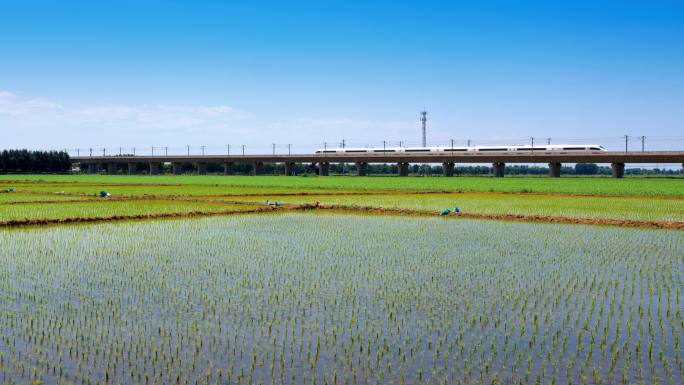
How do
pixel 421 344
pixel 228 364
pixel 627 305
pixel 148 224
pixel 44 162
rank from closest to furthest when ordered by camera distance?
pixel 228 364, pixel 421 344, pixel 627 305, pixel 148 224, pixel 44 162

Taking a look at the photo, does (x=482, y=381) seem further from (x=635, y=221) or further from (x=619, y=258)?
(x=635, y=221)

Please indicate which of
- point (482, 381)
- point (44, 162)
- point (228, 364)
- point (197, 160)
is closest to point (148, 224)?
point (228, 364)

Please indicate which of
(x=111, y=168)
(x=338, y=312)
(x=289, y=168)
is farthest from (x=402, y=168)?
(x=338, y=312)

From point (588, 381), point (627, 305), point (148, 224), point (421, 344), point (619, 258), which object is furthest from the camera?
point (148, 224)

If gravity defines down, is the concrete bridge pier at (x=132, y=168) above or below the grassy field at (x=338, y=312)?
above

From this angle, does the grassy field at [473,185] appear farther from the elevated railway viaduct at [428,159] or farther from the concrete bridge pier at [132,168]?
the concrete bridge pier at [132,168]

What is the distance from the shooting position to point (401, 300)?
9.03 meters

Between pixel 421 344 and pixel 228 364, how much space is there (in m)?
2.07

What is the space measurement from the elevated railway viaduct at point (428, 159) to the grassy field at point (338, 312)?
62.8 metres

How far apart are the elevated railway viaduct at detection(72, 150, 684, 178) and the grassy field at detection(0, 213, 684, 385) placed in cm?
6275

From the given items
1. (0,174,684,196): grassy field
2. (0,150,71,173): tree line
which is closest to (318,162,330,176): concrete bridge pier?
(0,174,684,196): grassy field

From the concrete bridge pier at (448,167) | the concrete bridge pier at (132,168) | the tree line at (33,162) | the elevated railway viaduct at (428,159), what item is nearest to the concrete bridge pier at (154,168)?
the elevated railway viaduct at (428,159)

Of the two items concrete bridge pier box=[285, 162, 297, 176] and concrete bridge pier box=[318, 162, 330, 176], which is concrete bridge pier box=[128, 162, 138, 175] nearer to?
concrete bridge pier box=[285, 162, 297, 176]

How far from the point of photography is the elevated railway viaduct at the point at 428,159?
240ft
